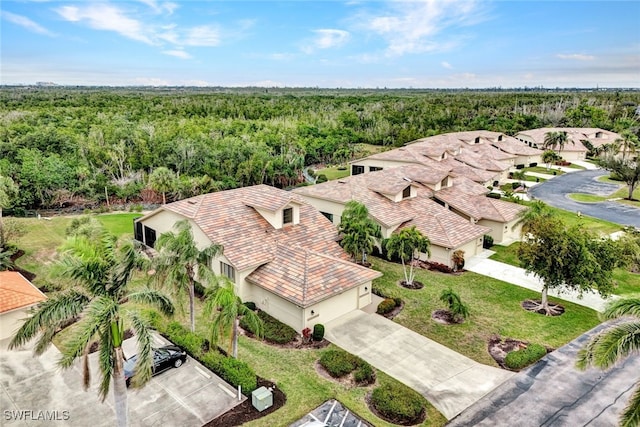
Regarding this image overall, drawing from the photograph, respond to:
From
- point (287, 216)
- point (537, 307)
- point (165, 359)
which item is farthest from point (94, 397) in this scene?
point (537, 307)

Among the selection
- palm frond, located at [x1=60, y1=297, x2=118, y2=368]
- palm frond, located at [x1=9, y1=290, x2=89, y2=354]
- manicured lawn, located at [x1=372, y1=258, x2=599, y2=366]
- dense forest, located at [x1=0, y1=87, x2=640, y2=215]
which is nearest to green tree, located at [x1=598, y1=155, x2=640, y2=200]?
manicured lawn, located at [x1=372, y1=258, x2=599, y2=366]

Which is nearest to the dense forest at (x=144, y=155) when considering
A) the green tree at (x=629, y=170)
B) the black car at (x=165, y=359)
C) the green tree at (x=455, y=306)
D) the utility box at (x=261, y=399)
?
the black car at (x=165, y=359)

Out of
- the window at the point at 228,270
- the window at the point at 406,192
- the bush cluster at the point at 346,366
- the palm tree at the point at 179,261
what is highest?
the palm tree at the point at 179,261

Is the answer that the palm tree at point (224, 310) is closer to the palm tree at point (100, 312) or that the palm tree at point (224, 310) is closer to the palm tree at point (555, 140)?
the palm tree at point (100, 312)

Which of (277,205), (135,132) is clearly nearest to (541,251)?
(277,205)

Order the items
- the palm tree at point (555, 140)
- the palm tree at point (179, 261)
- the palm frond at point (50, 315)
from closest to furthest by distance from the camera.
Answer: the palm frond at point (50, 315), the palm tree at point (179, 261), the palm tree at point (555, 140)
